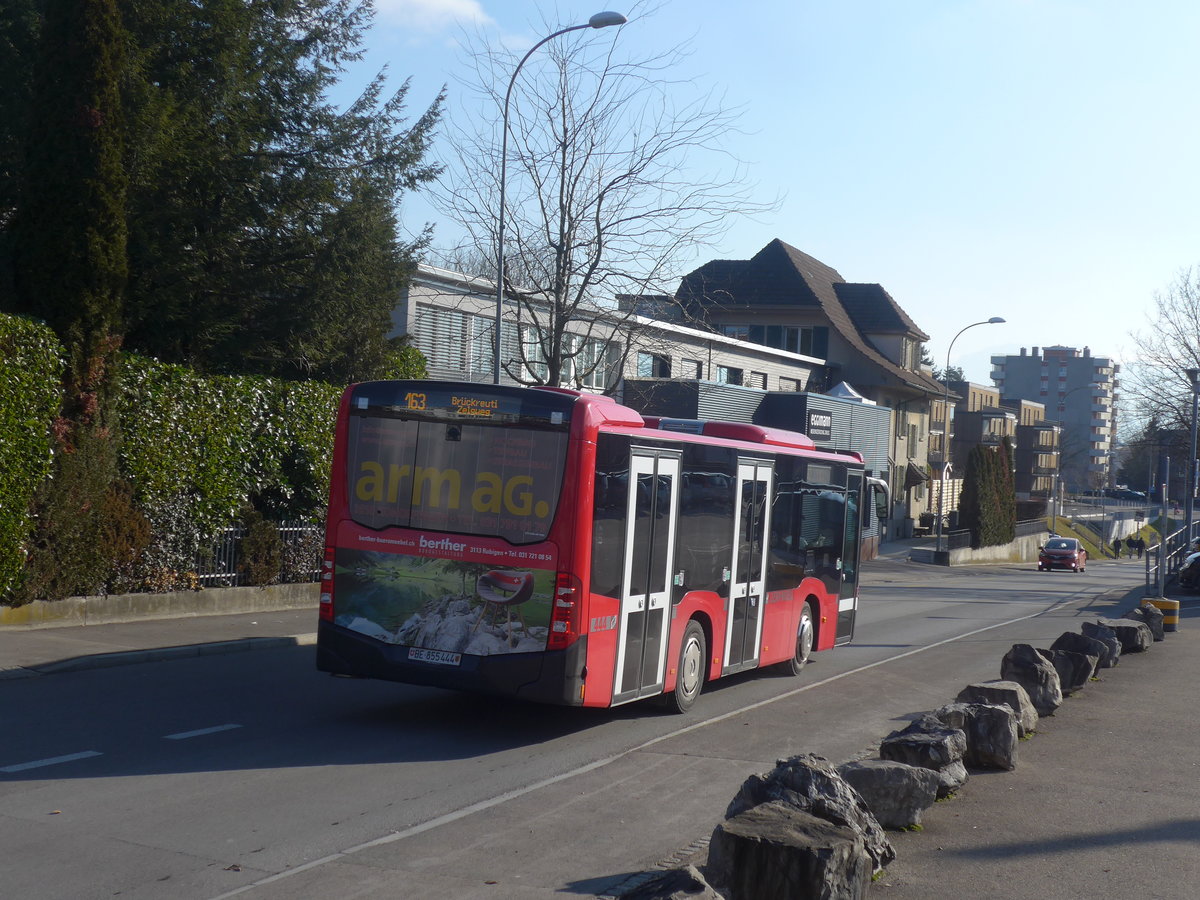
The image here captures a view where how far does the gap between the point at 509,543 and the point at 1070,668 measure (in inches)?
285

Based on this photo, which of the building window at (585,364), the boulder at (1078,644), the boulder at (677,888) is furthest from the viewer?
the building window at (585,364)

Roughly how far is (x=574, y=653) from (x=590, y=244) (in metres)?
14.5

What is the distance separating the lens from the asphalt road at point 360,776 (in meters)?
6.25

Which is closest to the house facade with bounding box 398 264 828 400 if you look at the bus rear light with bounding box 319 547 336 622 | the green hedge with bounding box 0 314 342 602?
the green hedge with bounding box 0 314 342 602

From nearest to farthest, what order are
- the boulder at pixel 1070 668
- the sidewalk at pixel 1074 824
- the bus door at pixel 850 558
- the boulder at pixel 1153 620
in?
the sidewalk at pixel 1074 824 < the boulder at pixel 1070 668 < the bus door at pixel 850 558 < the boulder at pixel 1153 620

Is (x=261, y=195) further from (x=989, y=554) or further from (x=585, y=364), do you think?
(x=989, y=554)

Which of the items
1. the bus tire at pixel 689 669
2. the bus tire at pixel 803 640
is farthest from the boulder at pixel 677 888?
the bus tire at pixel 803 640

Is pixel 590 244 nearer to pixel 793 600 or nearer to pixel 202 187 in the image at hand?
pixel 202 187

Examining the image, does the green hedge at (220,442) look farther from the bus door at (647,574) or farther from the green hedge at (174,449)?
the bus door at (647,574)

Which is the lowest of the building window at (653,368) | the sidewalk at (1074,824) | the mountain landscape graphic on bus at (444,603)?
the sidewalk at (1074,824)

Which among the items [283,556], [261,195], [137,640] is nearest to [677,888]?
[137,640]

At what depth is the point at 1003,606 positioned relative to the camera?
104 ft

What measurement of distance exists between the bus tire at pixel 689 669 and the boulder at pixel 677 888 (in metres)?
6.41

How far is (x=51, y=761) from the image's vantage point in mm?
8484
